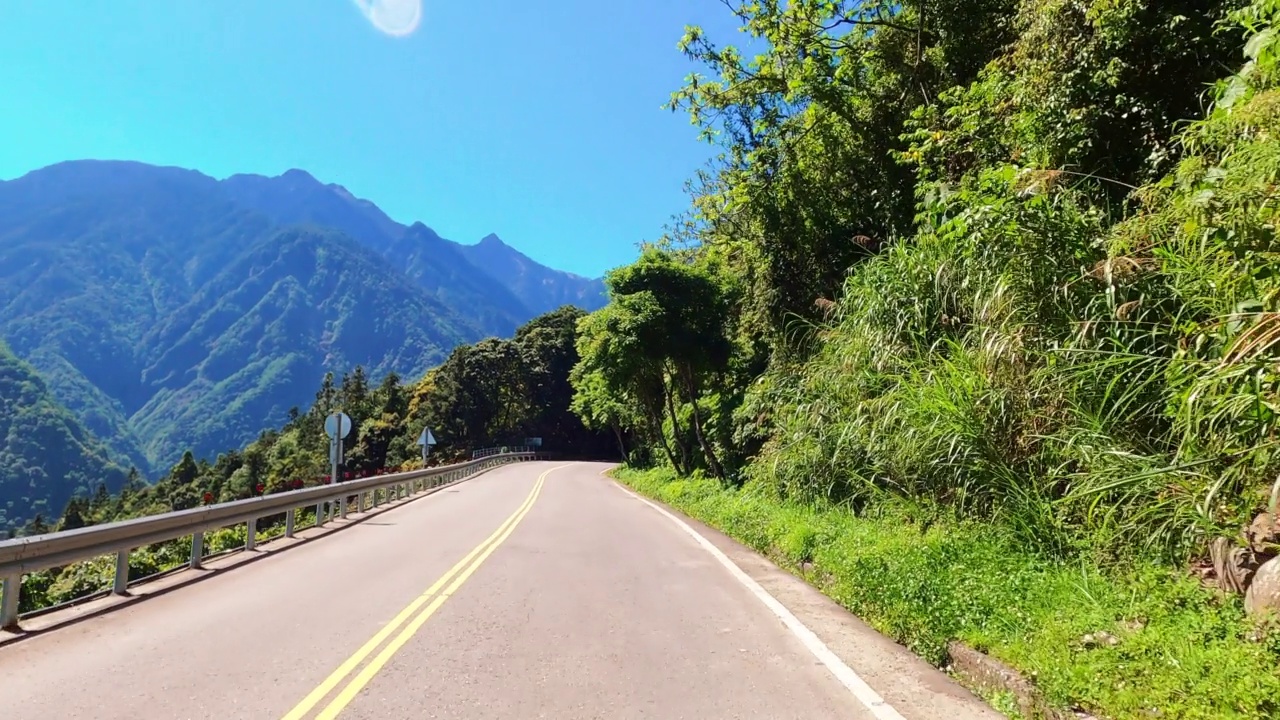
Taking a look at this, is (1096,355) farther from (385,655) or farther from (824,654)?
(385,655)

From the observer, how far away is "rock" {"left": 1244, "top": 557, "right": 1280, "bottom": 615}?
4.13 metres

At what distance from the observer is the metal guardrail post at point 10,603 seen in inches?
257

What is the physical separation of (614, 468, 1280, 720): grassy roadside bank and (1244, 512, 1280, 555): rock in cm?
42

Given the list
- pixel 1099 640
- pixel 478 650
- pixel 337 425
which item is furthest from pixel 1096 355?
pixel 337 425

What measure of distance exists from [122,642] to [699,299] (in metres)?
19.9

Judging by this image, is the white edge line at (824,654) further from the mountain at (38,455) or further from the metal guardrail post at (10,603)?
the mountain at (38,455)

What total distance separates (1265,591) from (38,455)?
139 m

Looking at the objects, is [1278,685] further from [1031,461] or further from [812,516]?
[812,516]

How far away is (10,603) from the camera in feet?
21.5

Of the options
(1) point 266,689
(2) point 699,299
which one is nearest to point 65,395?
(2) point 699,299

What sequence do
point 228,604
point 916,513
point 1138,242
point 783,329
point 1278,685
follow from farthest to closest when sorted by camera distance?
1. point 783,329
2. point 916,513
3. point 228,604
4. point 1138,242
5. point 1278,685

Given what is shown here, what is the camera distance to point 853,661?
5.36 meters

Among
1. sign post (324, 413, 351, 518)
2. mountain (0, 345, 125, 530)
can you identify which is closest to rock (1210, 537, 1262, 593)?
sign post (324, 413, 351, 518)

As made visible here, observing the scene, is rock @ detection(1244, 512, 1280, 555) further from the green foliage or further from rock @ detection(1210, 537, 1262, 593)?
the green foliage
